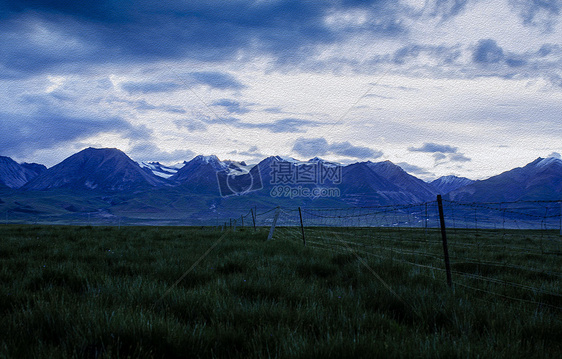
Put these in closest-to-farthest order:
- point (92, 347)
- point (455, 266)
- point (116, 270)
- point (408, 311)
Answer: point (92, 347) < point (408, 311) < point (116, 270) < point (455, 266)

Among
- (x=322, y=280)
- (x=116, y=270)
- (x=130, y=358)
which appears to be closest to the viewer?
(x=130, y=358)

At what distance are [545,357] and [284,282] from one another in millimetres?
3183

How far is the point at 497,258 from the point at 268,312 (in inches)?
344

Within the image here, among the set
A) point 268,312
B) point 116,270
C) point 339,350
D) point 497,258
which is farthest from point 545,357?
point 497,258

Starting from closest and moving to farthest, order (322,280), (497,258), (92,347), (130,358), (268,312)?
(130,358) < (92,347) < (268,312) < (322,280) < (497,258)

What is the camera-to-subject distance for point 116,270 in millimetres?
6184

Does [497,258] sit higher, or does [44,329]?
[44,329]

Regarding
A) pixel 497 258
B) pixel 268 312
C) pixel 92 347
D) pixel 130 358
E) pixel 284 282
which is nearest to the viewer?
pixel 130 358

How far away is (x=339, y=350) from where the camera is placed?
258 cm

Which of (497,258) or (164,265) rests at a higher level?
(164,265)

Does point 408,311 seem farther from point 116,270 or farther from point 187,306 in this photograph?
point 116,270

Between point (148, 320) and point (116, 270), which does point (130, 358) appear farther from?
point (116, 270)

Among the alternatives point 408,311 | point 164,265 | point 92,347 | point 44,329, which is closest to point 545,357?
point 408,311

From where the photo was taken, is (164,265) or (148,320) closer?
(148,320)
